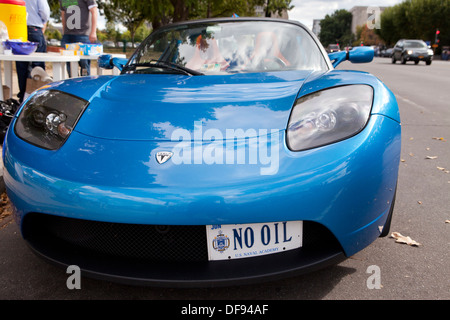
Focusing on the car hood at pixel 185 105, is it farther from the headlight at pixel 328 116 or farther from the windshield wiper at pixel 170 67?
the windshield wiper at pixel 170 67

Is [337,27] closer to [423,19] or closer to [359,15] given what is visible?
[359,15]

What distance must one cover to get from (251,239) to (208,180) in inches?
11.0

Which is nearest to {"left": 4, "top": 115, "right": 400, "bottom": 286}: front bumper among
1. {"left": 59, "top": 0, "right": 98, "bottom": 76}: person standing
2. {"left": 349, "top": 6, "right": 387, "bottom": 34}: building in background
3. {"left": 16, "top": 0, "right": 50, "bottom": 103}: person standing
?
{"left": 16, "top": 0, "right": 50, "bottom": 103}: person standing

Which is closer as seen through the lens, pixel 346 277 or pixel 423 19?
pixel 346 277

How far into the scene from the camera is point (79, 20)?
5.73 m

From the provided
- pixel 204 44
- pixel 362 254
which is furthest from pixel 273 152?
pixel 204 44

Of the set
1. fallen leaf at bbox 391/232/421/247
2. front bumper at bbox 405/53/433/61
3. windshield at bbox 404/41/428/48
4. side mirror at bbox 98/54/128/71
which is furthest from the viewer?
windshield at bbox 404/41/428/48

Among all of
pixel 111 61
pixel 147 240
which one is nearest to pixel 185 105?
pixel 147 240

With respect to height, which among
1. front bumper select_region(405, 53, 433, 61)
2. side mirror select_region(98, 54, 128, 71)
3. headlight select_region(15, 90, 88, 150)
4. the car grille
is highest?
front bumper select_region(405, 53, 433, 61)

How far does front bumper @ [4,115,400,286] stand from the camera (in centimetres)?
137

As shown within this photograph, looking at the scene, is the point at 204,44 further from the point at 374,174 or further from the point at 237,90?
the point at 374,174

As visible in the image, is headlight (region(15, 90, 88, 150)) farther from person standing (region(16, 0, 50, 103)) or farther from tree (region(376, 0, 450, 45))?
tree (region(376, 0, 450, 45))

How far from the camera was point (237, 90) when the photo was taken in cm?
193
